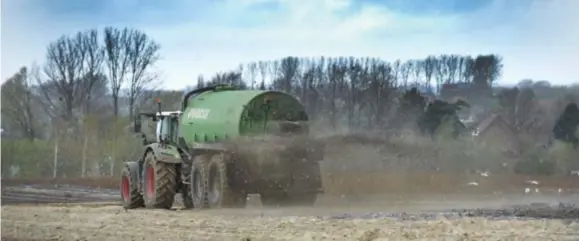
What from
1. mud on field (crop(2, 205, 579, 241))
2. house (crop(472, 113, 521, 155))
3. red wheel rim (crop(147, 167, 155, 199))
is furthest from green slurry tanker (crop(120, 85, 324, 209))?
house (crop(472, 113, 521, 155))

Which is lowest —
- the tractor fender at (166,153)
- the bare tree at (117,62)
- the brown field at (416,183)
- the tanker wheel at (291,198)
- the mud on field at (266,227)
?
the mud on field at (266,227)

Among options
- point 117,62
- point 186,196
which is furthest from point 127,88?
point 186,196

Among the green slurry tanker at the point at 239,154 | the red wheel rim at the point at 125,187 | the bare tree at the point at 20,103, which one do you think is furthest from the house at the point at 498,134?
the red wheel rim at the point at 125,187

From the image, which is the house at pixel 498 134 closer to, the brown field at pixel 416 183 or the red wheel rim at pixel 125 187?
the brown field at pixel 416 183

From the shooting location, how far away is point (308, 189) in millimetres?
16172

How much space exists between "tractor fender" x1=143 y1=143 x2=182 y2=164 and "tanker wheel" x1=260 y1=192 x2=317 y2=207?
2111 mm

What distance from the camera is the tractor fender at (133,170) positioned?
1902 cm

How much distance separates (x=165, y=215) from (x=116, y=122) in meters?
2.68

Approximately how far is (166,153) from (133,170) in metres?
1.54

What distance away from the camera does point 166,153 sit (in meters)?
17.9

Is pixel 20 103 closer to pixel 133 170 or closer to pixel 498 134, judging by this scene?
pixel 133 170

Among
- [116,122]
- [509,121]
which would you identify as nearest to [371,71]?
[509,121]

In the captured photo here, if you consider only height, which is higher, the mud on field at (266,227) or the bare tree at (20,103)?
the bare tree at (20,103)

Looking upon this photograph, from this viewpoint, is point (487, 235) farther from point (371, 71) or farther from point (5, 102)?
point (5, 102)
